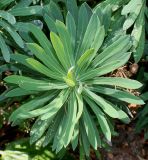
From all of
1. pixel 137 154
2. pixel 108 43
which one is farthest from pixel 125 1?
pixel 137 154

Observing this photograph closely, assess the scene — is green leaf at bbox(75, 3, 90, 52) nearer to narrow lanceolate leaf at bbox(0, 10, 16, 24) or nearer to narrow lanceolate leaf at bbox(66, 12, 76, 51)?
narrow lanceolate leaf at bbox(66, 12, 76, 51)

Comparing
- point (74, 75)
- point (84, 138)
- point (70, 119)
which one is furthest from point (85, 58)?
point (84, 138)

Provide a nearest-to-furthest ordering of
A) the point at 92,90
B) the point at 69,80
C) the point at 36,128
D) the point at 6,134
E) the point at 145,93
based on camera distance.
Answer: the point at 69,80
the point at 92,90
the point at 36,128
the point at 145,93
the point at 6,134

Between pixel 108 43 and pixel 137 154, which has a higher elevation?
pixel 108 43

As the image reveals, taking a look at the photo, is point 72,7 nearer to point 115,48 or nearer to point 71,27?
point 71,27

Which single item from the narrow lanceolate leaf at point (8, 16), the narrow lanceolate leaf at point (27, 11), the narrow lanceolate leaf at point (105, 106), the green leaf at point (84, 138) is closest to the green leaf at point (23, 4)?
the narrow lanceolate leaf at point (27, 11)

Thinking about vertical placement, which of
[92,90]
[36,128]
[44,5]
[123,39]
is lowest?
[36,128]

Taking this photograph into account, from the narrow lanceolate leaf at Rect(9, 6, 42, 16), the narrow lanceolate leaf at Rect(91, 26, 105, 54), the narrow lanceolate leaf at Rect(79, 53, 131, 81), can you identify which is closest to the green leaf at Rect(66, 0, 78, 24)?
Answer: the narrow lanceolate leaf at Rect(9, 6, 42, 16)

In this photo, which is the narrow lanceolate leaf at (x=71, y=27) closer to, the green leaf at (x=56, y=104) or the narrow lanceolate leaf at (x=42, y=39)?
the narrow lanceolate leaf at (x=42, y=39)

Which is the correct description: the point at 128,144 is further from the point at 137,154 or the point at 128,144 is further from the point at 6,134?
the point at 6,134
